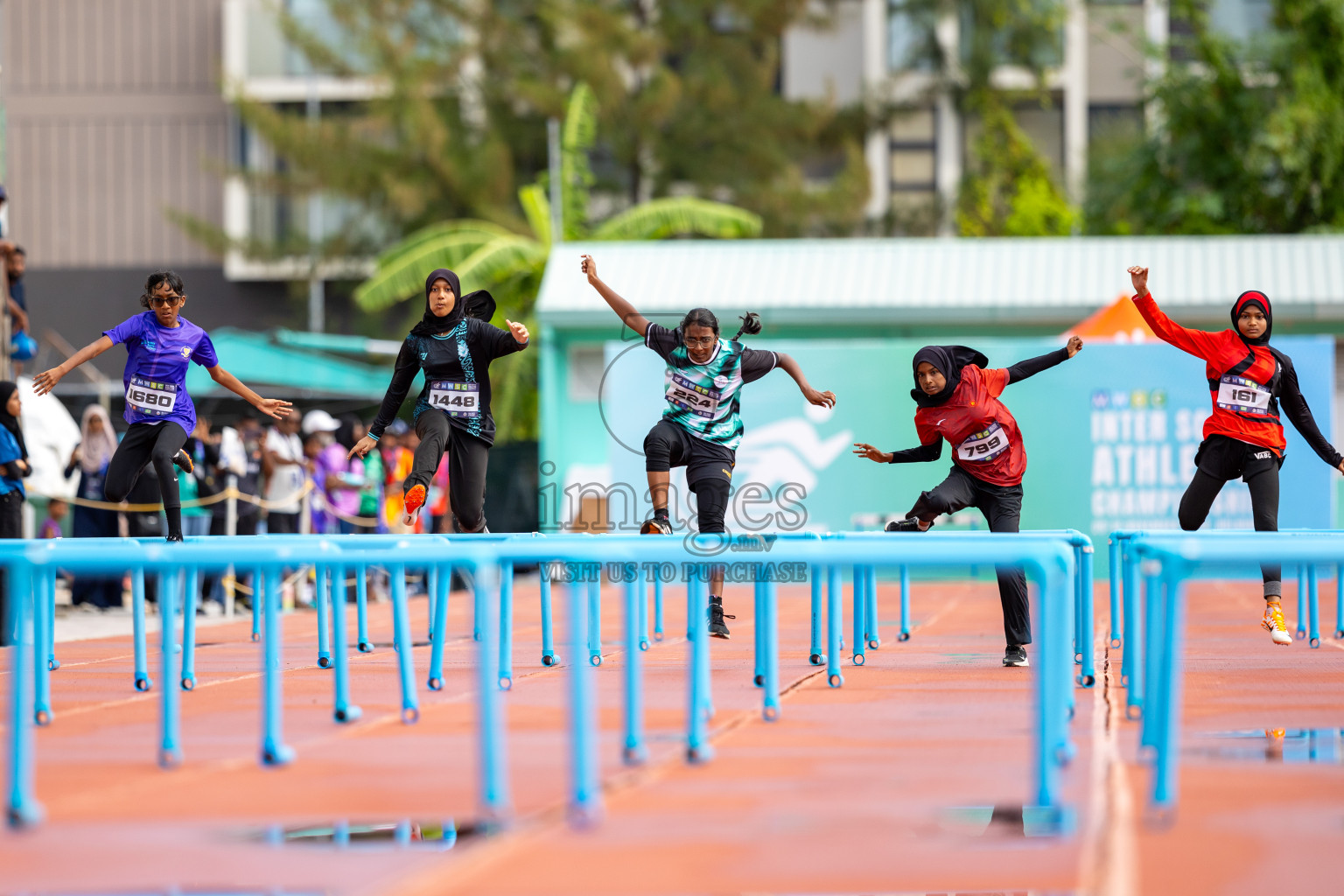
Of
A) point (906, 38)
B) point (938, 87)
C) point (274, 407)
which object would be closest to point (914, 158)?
point (938, 87)

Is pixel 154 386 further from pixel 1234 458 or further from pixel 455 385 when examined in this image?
pixel 1234 458

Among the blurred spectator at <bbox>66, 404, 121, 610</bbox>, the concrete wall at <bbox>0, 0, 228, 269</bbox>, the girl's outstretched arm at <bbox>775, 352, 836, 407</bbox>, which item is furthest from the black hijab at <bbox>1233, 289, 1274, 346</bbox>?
the concrete wall at <bbox>0, 0, 228, 269</bbox>

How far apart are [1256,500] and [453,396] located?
190 inches

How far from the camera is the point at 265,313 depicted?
36094mm

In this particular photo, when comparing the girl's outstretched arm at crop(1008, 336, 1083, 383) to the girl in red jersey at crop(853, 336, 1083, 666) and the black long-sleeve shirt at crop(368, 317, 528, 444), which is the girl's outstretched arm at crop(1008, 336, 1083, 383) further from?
the black long-sleeve shirt at crop(368, 317, 528, 444)

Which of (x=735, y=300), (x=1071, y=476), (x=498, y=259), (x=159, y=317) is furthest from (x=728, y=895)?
(x=498, y=259)

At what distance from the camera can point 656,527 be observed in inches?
341

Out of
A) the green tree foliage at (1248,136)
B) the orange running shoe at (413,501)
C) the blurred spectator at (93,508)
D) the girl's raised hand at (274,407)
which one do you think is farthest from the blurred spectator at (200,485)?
the green tree foliage at (1248,136)

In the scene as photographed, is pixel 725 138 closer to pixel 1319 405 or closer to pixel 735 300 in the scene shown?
pixel 735 300

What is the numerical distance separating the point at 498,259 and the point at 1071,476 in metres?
11.1

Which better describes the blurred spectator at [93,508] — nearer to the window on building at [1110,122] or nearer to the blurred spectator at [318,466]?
the blurred spectator at [318,466]

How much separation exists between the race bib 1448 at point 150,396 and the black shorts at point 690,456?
9.07 feet

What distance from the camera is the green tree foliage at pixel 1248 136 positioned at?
28219mm

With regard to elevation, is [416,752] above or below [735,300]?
below
